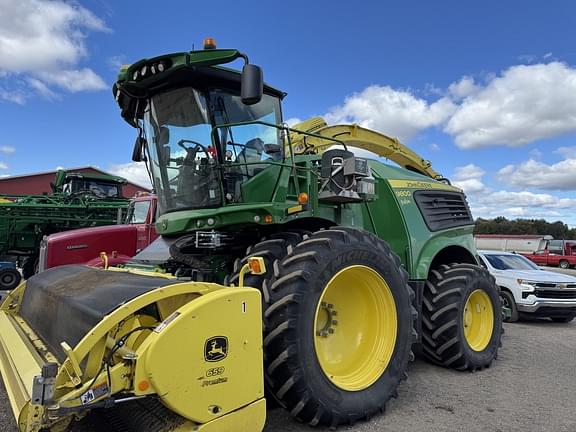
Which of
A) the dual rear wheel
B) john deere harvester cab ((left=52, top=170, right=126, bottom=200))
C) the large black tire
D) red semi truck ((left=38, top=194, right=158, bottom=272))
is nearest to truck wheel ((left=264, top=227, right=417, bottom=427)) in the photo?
the dual rear wheel

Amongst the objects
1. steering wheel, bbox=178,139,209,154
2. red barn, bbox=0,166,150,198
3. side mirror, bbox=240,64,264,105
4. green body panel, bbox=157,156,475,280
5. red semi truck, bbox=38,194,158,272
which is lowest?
red semi truck, bbox=38,194,158,272

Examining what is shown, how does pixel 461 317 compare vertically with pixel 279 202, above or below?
below

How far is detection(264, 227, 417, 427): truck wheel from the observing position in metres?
3.11

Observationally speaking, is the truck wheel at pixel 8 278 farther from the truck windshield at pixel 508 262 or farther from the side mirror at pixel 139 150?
the truck windshield at pixel 508 262

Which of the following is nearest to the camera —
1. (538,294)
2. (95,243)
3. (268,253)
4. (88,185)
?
(268,253)

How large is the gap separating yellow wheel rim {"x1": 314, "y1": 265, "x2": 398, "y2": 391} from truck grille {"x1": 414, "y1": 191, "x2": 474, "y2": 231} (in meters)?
1.92

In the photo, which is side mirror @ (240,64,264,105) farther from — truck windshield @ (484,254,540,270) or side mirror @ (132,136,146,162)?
truck windshield @ (484,254,540,270)

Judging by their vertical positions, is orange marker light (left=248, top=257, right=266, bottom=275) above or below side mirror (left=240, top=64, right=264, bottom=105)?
below

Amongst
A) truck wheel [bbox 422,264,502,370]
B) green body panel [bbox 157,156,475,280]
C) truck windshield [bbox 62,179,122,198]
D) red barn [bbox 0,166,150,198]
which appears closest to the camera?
green body panel [bbox 157,156,475,280]

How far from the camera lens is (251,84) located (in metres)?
3.49

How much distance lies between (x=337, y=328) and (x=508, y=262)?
7982 millimetres

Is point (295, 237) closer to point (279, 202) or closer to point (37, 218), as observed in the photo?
point (279, 202)

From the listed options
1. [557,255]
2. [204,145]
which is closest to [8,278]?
[204,145]

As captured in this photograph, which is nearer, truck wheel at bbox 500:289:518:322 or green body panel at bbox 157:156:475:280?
green body panel at bbox 157:156:475:280
